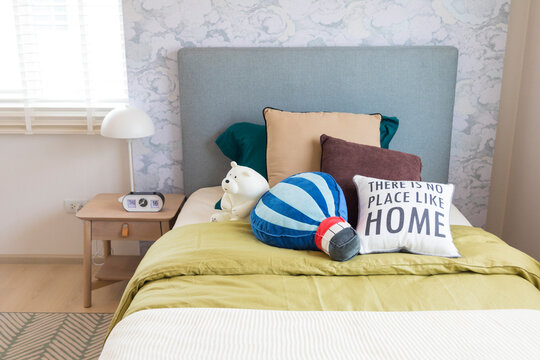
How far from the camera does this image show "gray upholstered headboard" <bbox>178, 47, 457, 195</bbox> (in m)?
2.46

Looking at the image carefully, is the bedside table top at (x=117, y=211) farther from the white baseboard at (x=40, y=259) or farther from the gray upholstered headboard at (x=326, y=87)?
the white baseboard at (x=40, y=259)

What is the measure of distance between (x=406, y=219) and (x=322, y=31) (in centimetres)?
122

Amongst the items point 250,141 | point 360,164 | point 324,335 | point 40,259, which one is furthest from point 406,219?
point 40,259

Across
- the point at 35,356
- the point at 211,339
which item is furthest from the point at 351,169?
the point at 35,356

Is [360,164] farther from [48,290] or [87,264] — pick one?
[48,290]

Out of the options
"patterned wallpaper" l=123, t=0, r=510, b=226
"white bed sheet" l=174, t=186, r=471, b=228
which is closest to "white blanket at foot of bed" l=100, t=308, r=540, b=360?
"white bed sheet" l=174, t=186, r=471, b=228

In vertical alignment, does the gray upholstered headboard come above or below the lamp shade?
above

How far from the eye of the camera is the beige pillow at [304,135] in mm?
2221

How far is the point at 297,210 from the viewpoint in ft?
5.72

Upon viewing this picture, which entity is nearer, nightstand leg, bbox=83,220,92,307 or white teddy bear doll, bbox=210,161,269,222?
white teddy bear doll, bbox=210,161,269,222

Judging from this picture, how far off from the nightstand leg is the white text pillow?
51.7 inches

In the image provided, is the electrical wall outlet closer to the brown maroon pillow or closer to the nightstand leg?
the nightstand leg

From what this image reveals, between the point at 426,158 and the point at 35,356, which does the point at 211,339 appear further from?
the point at 426,158

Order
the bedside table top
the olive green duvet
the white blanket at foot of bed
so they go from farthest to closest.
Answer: the bedside table top → the olive green duvet → the white blanket at foot of bed
